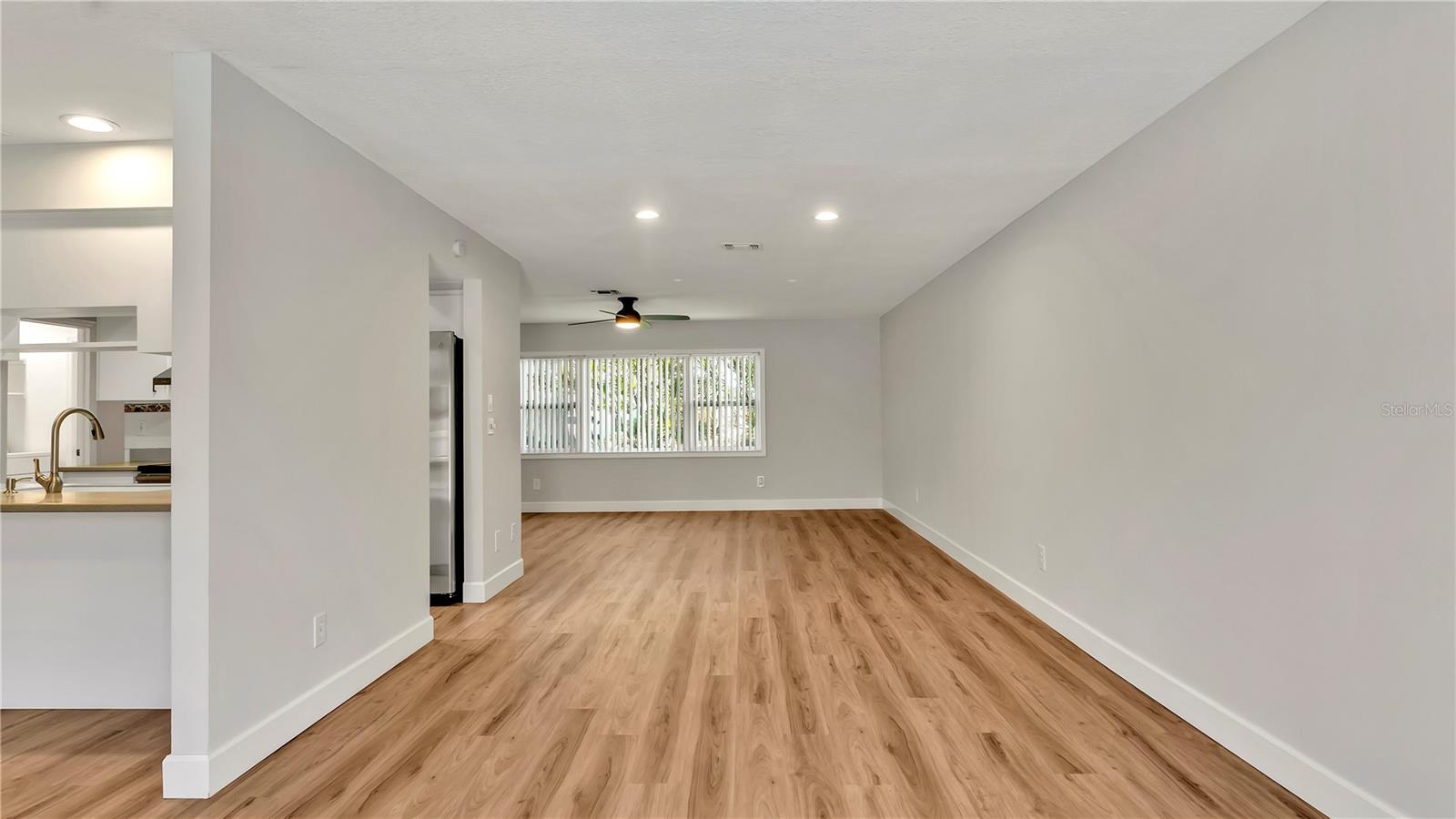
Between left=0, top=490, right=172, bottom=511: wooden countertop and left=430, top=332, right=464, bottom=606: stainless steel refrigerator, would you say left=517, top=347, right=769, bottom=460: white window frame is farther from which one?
left=0, top=490, right=172, bottom=511: wooden countertop

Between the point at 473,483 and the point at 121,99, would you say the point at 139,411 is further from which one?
the point at 121,99

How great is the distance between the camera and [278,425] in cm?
254

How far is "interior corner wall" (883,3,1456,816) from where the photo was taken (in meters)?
1.73

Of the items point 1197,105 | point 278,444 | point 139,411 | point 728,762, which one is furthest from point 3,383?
point 1197,105

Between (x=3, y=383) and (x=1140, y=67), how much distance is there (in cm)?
569

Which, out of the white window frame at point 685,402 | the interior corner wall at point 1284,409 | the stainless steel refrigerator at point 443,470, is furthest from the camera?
the white window frame at point 685,402

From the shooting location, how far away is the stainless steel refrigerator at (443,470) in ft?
14.2

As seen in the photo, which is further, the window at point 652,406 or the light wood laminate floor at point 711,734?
the window at point 652,406

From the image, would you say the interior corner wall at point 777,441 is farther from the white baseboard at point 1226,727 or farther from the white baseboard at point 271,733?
the white baseboard at point 271,733

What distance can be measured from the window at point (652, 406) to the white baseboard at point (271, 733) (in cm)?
540

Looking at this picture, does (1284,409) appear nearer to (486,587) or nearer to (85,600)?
(486,587)

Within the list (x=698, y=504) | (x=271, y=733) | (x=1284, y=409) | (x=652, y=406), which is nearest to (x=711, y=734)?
(x=271, y=733)

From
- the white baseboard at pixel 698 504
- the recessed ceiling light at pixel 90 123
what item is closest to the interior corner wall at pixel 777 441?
the white baseboard at pixel 698 504

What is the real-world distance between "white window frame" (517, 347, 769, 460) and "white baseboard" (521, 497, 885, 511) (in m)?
0.57
